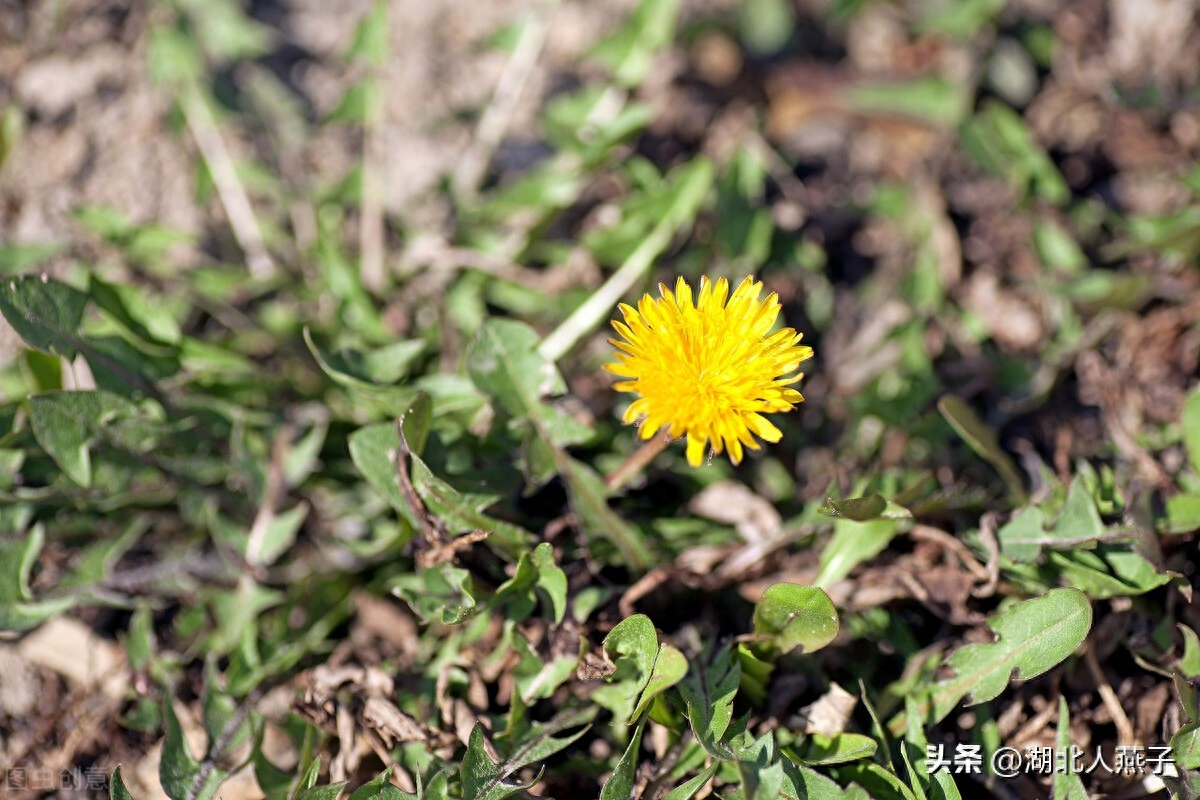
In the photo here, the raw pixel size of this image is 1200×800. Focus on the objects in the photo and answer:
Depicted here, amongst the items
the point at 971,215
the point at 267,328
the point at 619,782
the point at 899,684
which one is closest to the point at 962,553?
the point at 899,684

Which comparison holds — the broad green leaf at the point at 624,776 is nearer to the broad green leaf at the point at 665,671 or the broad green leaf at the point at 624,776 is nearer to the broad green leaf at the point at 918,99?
the broad green leaf at the point at 665,671

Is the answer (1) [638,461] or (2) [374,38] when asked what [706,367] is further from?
(2) [374,38]

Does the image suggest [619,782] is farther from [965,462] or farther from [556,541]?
[965,462]

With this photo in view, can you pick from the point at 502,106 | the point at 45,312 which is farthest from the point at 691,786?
the point at 502,106

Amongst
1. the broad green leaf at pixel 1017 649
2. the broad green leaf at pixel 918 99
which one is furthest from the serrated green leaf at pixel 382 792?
the broad green leaf at pixel 918 99

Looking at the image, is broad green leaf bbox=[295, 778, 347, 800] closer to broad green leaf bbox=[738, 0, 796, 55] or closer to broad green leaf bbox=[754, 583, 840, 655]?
broad green leaf bbox=[754, 583, 840, 655]

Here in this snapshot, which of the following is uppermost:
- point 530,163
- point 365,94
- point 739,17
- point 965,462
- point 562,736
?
point 739,17
